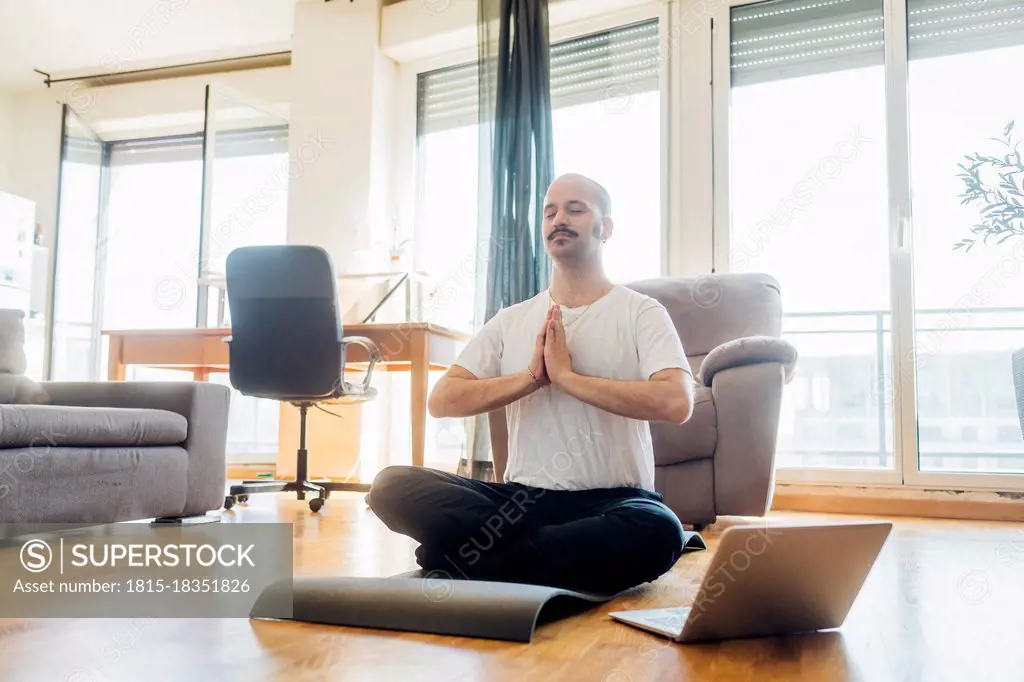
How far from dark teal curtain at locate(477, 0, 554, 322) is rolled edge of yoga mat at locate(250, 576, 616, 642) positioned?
8.99ft

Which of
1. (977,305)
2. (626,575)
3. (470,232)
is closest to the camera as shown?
(626,575)

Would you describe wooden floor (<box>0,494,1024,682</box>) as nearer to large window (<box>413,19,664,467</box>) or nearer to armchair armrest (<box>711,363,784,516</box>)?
armchair armrest (<box>711,363,784,516</box>)

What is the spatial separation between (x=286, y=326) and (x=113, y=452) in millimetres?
1035

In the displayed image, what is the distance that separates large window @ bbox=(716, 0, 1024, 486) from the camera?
12.1ft

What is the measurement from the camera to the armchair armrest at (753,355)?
284cm

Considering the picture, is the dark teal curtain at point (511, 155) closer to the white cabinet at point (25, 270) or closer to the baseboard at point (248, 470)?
the baseboard at point (248, 470)

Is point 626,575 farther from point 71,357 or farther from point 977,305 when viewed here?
point 71,357

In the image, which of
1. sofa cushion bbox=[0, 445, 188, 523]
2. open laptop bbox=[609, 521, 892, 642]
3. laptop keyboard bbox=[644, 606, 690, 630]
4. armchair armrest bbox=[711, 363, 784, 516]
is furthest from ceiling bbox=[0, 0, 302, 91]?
open laptop bbox=[609, 521, 892, 642]

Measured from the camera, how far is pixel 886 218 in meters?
3.84

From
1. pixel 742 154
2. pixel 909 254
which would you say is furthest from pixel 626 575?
pixel 742 154

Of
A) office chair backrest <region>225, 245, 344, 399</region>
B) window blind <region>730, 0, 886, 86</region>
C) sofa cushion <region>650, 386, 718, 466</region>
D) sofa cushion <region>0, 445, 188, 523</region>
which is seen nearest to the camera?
sofa cushion <region>0, 445, 188, 523</region>

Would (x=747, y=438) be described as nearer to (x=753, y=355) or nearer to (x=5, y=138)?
(x=753, y=355)

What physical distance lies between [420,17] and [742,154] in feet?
6.38

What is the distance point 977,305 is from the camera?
3719 millimetres
